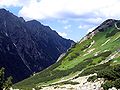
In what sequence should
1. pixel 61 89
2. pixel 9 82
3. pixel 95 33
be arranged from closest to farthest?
1. pixel 9 82
2. pixel 61 89
3. pixel 95 33

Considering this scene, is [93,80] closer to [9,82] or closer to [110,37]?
[9,82]

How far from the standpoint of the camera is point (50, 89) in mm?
77062

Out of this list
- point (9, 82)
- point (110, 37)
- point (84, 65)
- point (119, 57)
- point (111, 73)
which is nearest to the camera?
point (9, 82)

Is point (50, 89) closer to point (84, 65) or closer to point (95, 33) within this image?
point (84, 65)

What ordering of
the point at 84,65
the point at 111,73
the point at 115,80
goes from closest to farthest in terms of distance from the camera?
the point at 115,80
the point at 111,73
the point at 84,65

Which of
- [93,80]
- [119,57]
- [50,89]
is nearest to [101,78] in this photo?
[93,80]

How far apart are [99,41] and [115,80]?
381ft

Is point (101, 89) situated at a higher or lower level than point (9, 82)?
lower

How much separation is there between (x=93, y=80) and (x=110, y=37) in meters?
104

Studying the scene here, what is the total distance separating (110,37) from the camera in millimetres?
171000

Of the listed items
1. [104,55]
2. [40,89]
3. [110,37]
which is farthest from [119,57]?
[110,37]

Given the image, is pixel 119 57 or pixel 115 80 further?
pixel 119 57

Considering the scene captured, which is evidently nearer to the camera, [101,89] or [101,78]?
[101,89]

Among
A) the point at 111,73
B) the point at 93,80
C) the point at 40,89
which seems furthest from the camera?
the point at 40,89
